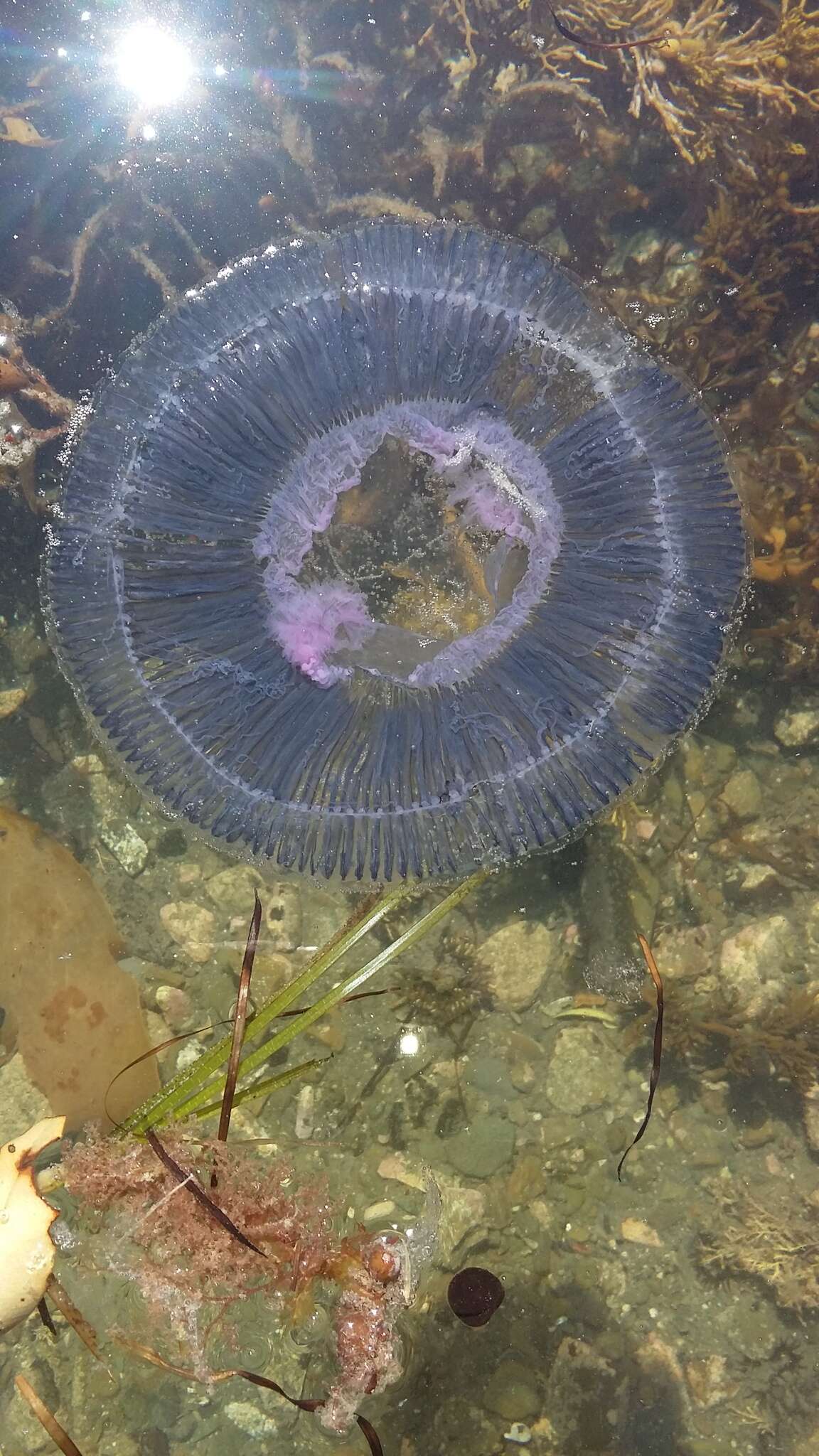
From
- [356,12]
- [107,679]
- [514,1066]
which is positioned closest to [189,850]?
[107,679]

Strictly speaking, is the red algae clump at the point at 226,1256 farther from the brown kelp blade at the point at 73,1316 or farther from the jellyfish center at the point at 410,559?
the jellyfish center at the point at 410,559

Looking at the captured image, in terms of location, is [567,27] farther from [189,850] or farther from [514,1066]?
[514,1066]

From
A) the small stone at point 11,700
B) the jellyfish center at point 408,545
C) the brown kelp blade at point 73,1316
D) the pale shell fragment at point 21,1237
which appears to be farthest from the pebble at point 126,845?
the brown kelp blade at point 73,1316

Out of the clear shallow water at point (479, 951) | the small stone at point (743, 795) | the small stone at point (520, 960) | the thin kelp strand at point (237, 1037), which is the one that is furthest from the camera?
the small stone at point (743, 795)

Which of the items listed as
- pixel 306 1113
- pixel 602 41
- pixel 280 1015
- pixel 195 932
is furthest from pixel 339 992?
pixel 602 41

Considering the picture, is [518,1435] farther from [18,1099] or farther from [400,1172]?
[18,1099]

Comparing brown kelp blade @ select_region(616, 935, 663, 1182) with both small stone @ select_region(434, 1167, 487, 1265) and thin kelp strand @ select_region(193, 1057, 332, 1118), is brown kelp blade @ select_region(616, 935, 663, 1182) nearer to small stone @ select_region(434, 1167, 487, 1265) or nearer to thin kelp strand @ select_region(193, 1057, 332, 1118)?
small stone @ select_region(434, 1167, 487, 1265)
